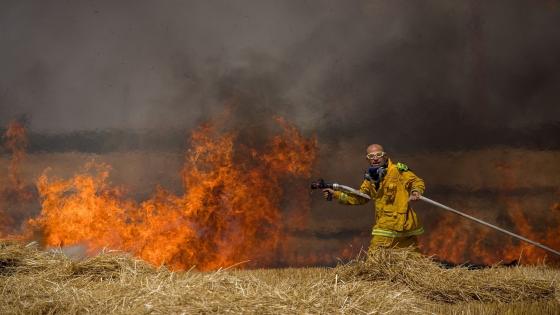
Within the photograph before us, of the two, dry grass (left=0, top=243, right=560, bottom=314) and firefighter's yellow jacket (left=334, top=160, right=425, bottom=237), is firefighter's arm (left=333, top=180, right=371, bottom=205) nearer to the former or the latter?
firefighter's yellow jacket (left=334, top=160, right=425, bottom=237)

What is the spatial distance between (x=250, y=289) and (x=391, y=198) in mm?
5463

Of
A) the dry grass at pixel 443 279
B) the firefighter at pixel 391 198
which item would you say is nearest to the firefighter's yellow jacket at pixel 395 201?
the firefighter at pixel 391 198

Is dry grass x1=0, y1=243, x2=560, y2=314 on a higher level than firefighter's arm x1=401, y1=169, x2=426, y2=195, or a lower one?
lower

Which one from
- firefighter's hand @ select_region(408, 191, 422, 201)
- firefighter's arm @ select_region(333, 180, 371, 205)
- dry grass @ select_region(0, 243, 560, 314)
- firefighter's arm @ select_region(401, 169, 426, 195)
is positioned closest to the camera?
dry grass @ select_region(0, 243, 560, 314)

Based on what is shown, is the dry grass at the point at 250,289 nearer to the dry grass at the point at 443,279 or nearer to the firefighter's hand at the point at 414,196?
the dry grass at the point at 443,279

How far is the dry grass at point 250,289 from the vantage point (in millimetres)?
5191

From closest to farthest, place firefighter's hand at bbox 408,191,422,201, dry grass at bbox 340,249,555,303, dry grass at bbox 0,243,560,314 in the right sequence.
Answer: dry grass at bbox 0,243,560,314
dry grass at bbox 340,249,555,303
firefighter's hand at bbox 408,191,422,201

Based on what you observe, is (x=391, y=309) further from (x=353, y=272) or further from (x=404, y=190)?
(x=404, y=190)

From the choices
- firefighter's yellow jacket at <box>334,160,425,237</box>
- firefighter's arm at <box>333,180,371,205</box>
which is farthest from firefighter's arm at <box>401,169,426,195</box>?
firefighter's arm at <box>333,180,371,205</box>

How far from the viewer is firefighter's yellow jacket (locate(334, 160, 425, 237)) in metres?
10.3

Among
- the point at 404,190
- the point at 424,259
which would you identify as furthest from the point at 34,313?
the point at 404,190

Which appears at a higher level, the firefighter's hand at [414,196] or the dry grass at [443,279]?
the firefighter's hand at [414,196]

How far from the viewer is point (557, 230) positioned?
17109 mm

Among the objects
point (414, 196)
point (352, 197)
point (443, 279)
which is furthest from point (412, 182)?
point (443, 279)
